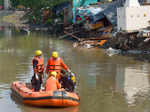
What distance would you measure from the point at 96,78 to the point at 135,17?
32.1ft

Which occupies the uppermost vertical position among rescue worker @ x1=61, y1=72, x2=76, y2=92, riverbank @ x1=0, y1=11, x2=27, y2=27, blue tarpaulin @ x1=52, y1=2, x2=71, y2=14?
blue tarpaulin @ x1=52, y1=2, x2=71, y2=14

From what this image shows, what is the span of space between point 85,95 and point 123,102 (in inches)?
66.5

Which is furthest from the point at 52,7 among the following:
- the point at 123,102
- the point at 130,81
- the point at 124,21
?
the point at 123,102

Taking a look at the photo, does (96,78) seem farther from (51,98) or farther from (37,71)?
(51,98)

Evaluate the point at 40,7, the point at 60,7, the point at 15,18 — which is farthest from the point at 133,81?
the point at 15,18

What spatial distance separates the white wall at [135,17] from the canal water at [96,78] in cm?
261

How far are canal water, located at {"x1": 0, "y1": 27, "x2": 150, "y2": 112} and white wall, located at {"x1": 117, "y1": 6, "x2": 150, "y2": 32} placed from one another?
2.61 m

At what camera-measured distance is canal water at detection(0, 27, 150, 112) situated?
1216 cm

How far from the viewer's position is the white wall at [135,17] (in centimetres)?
2514

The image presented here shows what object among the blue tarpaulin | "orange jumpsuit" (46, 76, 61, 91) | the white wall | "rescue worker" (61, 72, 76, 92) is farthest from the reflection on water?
the blue tarpaulin

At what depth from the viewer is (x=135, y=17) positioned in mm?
25297

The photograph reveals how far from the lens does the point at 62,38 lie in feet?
119

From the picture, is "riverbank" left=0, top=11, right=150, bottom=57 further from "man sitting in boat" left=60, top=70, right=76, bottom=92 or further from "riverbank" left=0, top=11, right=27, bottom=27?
"riverbank" left=0, top=11, right=27, bottom=27

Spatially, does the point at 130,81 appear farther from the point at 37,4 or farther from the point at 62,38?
the point at 37,4
